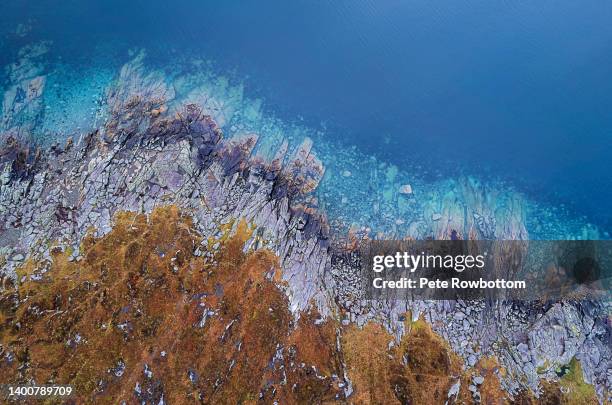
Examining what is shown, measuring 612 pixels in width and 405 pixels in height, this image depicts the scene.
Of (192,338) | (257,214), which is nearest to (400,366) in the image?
(192,338)

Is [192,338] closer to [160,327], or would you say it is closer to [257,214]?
[160,327]

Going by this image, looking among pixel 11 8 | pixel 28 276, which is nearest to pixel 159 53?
pixel 11 8

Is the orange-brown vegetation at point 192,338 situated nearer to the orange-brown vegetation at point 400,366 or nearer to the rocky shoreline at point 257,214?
the orange-brown vegetation at point 400,366

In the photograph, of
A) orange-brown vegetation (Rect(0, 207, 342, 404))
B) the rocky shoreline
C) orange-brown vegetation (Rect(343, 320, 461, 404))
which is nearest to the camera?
orange-brown vegetation (Rect(0, 207, 342, 404))

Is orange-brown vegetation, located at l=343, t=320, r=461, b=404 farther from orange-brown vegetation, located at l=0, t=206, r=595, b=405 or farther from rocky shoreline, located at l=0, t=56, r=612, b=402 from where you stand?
rocky shoreline, located at l=0, t=56, r=612, b=402

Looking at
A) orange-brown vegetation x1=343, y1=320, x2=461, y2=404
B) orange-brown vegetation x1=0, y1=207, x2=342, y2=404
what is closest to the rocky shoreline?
orange-brown vegetation x1=343, y1=320, x2=461, y2=404

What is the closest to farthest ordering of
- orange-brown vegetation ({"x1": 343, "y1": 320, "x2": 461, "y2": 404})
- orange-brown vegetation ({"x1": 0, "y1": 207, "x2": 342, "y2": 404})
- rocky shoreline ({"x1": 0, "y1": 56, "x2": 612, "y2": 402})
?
orange-brown vegetation ({"x1": 0, "y1": 207, "x2": 342, "y2": 404})
orange-brown vegetation ({"x1": 343, "y1": 320, "x2": 461, "y2": 404})
rocky shoreline ({"x1": 0, "y1": 56, "x2": 612, "y2": 402})

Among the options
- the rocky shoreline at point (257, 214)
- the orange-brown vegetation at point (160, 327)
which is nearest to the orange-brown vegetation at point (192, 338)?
the orange-brown vegetation at point (160, 327)

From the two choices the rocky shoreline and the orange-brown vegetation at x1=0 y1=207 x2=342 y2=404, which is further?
the rocky shoreline
